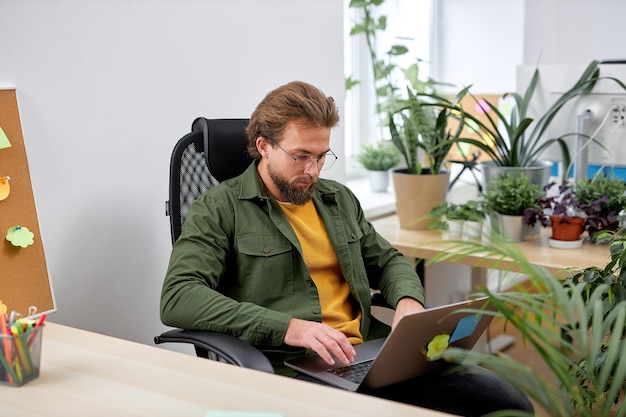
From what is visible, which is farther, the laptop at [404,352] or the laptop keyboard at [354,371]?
the laptop keyboard at [354,371]

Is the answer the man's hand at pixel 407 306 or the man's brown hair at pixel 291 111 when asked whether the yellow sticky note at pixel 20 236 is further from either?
the man's hand at pixel 407 306

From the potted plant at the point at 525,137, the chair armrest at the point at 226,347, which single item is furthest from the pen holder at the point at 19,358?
the potted plant at the point at 525,137

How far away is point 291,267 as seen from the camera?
6.40 feet

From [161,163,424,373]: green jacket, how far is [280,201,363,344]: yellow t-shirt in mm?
28

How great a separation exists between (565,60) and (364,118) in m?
1.38

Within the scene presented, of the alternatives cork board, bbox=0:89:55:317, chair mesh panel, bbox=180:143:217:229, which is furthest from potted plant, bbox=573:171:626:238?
cork board, bbox=0:89:55:317

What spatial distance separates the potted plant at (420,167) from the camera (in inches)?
108

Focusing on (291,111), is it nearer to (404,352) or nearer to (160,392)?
(404,352)

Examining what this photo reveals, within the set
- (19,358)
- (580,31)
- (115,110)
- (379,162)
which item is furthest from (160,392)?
(580,31)

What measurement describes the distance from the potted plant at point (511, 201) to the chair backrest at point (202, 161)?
3.04 ft

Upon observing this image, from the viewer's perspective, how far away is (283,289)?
1944mm

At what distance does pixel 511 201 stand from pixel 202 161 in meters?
1.10

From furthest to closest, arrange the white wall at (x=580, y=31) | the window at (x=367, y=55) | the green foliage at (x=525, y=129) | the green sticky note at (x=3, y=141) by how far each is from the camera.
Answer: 1. the white wall at (x=580, y=31)
2. the window at (x=367, y=55)
3. the green foliage at (x=525, y=129)
4. the green sticky note at (x=3, y=141)

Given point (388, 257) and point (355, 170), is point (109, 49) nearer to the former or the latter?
point (388, 257)
